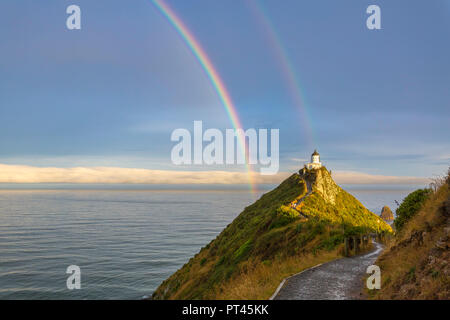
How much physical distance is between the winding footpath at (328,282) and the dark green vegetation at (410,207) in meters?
3.02

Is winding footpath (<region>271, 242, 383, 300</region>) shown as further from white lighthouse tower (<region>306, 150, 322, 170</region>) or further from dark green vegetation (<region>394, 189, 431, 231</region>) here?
white lighthouse tower (<region>306, 150, 322, 170</region>)

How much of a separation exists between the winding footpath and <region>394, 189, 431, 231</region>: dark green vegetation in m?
3.02

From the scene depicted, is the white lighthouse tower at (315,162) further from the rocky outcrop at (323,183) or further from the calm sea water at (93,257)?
the calm sea water at (93,257)

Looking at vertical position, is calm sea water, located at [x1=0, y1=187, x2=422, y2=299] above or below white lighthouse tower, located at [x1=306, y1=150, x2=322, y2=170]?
below

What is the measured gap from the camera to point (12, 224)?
11056 cm

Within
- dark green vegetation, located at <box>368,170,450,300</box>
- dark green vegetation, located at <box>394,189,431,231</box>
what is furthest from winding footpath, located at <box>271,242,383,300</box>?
dark green vegetation, located at <box>394,189,431,231</box>

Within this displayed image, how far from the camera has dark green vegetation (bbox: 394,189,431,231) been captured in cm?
1656

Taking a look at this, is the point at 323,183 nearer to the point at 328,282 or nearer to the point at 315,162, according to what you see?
the point at 315,162

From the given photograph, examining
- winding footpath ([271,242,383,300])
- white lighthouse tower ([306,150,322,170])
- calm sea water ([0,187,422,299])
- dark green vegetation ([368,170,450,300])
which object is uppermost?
white lighthouse tower ([306,150,322,170])

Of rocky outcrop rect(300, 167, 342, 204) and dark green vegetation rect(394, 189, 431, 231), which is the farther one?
rocky outcrop rect(300, 167, 342, 204)

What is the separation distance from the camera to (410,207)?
17047 mm
